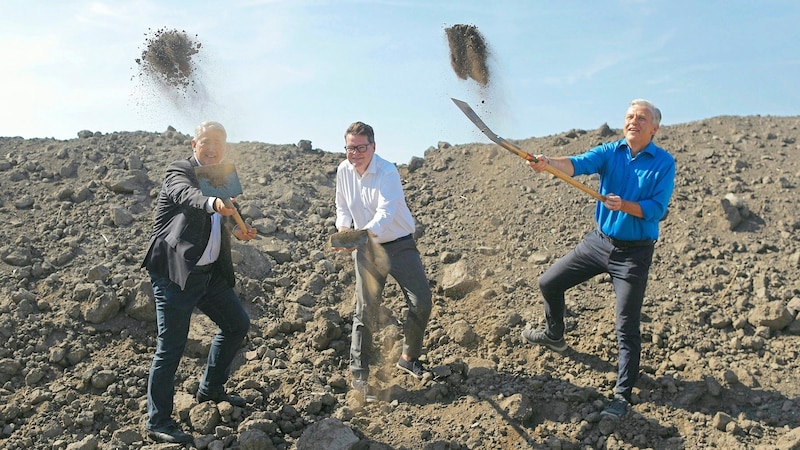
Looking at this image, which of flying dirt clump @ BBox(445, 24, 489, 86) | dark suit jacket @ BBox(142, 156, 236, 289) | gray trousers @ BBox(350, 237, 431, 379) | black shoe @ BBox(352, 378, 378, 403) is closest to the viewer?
dark suit jacket @ BBox(142, 156, 236, 289)

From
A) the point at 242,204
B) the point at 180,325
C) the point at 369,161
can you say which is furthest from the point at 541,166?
the point at 242,204

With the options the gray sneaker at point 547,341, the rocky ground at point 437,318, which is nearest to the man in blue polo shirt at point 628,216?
the rocky ground at point 437,318

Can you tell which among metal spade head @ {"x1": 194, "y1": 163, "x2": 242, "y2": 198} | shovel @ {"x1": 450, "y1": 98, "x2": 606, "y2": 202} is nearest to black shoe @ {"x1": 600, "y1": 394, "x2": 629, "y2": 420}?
shovel @ {"x1": 450, "y1": 98, "x2": 606, "y2": 202}

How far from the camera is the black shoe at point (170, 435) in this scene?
13.2ft

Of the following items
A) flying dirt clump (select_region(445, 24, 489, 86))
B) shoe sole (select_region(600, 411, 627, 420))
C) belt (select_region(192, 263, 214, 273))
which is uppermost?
flying dirt clump (select_region(445, 24, 489, 86))

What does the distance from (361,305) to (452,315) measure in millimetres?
1456

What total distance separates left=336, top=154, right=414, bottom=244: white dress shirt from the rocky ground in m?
1.14

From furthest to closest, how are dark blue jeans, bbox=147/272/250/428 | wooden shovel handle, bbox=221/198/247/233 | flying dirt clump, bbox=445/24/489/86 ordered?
flying dirt clump, bbox=445/24/489/86, dark blue jeans, bbox=147/272/250/428, wooden shovel handle, bbox=221/198/247/233

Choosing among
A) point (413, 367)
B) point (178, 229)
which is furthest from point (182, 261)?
point (413, 367)

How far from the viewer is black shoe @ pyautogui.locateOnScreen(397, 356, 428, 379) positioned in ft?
15.5

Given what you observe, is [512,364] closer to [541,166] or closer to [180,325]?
[541,166]

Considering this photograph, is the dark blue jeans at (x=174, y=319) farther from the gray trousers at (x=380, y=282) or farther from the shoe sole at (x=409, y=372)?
the shoe sole at (x=409, y=372)

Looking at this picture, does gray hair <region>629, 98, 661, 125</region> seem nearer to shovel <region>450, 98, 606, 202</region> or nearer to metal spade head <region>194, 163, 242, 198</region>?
shovel <region>450, 98, 606, 202</region>

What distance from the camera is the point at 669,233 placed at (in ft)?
21.9
